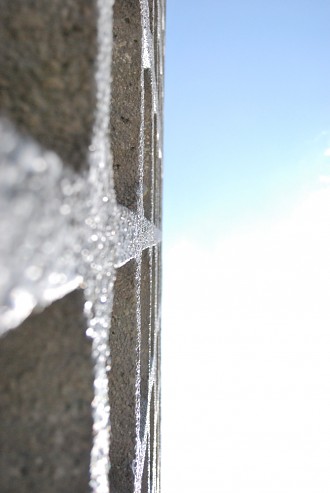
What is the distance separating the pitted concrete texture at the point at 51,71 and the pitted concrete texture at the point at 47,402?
66mm

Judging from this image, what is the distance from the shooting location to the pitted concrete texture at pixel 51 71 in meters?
0.19

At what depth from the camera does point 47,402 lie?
0.23 metres

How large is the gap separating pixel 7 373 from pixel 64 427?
0.04 metres

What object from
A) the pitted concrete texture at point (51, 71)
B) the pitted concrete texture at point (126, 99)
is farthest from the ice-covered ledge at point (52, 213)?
the pitted concrete texture at point (126, 99)

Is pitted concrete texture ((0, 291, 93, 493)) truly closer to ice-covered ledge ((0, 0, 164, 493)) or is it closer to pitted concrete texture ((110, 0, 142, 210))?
ice-covered ledge ((0, 0, 164, 493))

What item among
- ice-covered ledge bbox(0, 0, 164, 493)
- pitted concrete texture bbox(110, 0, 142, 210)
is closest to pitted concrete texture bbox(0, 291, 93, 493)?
ice-covered ledge bbox(0, 0, 164, 493)

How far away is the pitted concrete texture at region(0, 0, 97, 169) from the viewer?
19cm

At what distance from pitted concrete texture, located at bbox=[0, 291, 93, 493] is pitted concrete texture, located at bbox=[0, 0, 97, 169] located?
66 millimetres

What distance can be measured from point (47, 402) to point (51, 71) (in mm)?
124

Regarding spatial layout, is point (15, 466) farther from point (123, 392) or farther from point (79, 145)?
point (123, 392)

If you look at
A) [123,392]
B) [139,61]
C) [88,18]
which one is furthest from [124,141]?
[88,18]

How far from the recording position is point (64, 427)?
9.2 inches

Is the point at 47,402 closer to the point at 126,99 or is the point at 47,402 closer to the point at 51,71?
the point at 51,71

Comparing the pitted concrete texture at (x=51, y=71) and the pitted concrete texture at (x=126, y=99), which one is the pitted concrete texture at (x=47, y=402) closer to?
the pitted concrete texture at (x=51, y=71)
